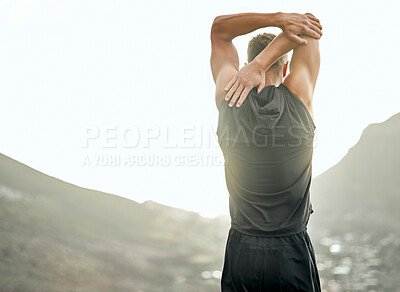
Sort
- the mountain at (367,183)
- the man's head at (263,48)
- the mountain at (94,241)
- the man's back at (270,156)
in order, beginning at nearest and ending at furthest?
the man's back at (270,156) < the man's head at (263,48) < the mountain at (94,241) < the mountain at (367,183)

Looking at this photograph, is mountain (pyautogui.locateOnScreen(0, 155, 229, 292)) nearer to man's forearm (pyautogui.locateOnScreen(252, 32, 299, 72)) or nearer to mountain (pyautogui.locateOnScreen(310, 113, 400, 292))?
mountain (pyautogui.locateOnScreen(310, 113, 400, 292))

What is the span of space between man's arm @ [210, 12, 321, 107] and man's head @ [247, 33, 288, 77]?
33 millimetres

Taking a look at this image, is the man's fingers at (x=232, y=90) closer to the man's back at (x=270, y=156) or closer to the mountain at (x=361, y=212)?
the man's back at (x=270, y=156)

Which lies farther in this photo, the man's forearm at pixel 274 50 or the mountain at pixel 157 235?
the mountain at pixel 157 235

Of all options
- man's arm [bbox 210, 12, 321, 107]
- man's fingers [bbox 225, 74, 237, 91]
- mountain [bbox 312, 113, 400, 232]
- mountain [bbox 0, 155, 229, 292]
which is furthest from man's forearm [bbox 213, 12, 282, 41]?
mountain [bbox 312, 113, 400, 232]

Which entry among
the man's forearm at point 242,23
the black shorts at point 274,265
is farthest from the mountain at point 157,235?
the man's forearm at point 242,23

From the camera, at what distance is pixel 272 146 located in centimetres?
91

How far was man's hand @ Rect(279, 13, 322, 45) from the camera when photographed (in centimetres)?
94

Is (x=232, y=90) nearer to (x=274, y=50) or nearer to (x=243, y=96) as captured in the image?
(x=243, y=96)

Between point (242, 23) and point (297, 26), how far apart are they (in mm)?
151

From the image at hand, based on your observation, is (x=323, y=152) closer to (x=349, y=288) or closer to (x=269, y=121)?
(x=349, y=288)

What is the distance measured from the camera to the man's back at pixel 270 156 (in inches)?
35.7

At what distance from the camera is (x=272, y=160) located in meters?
0.92

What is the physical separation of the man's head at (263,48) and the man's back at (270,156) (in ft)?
0.32
